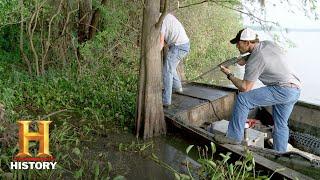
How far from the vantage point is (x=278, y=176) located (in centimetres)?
429

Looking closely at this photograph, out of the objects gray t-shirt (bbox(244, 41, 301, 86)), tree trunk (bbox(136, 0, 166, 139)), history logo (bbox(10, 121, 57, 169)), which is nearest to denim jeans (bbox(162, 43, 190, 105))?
tree trunk (bbox(136, 0, 166, 139))

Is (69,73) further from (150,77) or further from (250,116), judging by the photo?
(250,116)

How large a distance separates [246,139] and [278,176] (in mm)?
1614

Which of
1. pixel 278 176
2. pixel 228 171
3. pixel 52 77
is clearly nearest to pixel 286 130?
pixel 278 176

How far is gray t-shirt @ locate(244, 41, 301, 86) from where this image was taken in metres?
5.38

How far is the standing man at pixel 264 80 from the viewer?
541 centimetres

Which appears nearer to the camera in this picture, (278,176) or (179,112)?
(278,176)

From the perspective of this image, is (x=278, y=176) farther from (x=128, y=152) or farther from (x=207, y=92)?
(x=207, y=92)

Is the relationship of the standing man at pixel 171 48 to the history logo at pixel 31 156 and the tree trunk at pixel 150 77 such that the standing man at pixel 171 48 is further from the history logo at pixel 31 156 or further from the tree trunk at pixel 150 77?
the history logo at pixel 31 156

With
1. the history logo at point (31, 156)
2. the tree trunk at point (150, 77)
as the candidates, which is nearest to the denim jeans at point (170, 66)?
the tree trunk at point (150, 77)

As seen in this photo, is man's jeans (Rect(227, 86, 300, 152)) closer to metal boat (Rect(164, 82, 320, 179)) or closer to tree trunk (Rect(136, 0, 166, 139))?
metal boat (Rect(164, 82, 320, 179))

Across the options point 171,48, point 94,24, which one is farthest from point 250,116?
point 94,24

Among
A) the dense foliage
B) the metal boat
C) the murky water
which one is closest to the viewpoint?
the metal boat

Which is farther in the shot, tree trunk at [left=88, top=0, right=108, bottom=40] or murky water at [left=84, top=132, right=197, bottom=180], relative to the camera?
tree trunk at [left=88, top=0, right=108, bottom=40]
